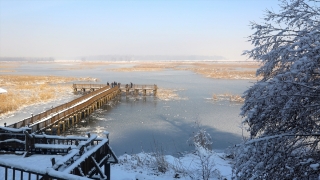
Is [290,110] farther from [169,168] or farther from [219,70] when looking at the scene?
[219,70]

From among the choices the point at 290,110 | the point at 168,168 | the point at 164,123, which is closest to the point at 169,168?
the point at 168,168

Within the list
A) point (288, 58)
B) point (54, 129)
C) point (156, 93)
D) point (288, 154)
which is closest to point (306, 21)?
point (288, 58)

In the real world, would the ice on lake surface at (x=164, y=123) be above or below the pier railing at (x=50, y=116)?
below

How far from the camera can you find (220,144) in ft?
59.7

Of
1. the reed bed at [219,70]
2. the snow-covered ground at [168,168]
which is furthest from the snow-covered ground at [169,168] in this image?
the reed bed at [219,70]

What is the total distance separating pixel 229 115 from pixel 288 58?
20.7 metres

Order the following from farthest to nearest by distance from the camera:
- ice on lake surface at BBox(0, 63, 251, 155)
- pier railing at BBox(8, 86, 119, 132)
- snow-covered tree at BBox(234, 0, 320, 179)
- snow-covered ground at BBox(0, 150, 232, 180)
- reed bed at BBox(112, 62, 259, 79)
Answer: reed bed at BBox(112, 62, 259, 79) < ice on lake surface at BBox(0, 63, 251, 155) < pier railing at BBox(8, 86, 119, 132) < snow-covered ground at BBox(0, 150, 232, 180) < snow-covered tree at BBox(234, 0, 320, 179)

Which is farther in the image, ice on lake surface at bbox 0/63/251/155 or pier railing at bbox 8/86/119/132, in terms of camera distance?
ice on lake surface at bbox 0/63/251/155

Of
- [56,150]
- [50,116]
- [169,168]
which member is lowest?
[169,168]

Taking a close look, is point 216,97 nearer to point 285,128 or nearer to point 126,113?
point 126,113

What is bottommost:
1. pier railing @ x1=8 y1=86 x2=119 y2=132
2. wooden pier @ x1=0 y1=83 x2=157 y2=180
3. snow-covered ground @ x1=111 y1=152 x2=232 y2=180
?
snow-covered ground @ x1=111 y1=152 x2=232 y2=180

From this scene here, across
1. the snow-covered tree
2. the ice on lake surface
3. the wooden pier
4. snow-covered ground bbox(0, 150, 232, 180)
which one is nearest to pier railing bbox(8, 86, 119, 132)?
the wooden pier

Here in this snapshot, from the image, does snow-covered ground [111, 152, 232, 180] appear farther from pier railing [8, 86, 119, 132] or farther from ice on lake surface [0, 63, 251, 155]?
pier railing [8, 86, 119, 132]

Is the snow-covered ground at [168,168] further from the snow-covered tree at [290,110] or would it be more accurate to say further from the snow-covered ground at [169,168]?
the snow-covered tree at [290,110]
